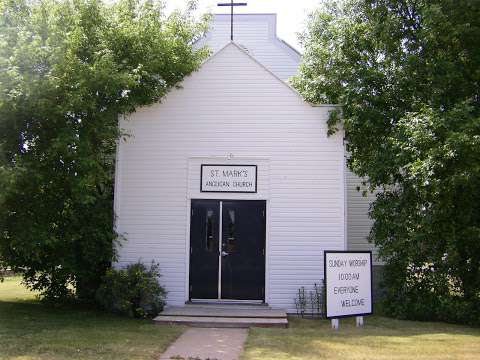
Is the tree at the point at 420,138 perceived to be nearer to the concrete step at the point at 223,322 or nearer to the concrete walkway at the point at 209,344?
the concrete step at the point at 223,322

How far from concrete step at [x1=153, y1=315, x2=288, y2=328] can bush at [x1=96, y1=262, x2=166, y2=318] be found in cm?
104

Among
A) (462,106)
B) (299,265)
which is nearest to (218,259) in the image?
(299,265)

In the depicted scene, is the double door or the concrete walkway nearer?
the concrete walkway

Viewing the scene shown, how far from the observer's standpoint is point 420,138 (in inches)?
462

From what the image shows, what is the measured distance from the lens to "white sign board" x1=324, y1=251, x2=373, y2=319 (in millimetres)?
11078

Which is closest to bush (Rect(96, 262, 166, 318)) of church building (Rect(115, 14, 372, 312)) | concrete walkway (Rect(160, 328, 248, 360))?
church building (Rect(115, 14, 372, 312))

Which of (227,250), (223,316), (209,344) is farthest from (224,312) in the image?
(209,344)

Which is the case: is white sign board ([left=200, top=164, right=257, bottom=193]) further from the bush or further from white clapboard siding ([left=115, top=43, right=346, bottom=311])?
the bush

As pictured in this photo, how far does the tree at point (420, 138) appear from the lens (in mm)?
11750

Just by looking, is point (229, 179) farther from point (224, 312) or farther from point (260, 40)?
point (260, 40)

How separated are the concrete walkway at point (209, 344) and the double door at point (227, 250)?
7.36ft

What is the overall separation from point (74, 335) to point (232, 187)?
5.07m

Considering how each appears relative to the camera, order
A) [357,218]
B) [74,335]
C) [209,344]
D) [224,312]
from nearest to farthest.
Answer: [209,344] → [74,335] → [224,312] → [357,218]

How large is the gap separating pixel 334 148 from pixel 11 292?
10.5m
